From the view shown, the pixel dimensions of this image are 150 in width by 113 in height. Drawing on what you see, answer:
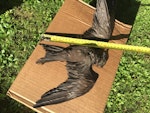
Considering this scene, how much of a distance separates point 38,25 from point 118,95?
142cm

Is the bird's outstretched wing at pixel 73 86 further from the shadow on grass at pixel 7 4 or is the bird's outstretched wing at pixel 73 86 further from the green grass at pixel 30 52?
the shadow on grass at pixel 7 4

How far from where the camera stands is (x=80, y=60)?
317cm

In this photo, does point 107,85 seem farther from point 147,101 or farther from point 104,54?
point 147,101

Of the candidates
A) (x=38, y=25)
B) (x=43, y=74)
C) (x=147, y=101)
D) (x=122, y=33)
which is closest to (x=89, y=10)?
(x=122, y=33)

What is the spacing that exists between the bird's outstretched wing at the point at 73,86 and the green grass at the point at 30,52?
27.9 inches

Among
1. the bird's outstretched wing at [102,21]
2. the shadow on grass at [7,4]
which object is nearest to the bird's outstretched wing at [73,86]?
the bird's outstretched wing at [102,21]

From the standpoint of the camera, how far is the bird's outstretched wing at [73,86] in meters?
2.83

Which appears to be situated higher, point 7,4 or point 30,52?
point 7,4

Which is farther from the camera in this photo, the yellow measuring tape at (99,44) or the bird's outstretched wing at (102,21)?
the bird's outstretched wing at (102,21)

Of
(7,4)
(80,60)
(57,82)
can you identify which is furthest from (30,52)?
(57,82)

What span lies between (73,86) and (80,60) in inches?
12.8

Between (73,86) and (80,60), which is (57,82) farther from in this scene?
(80,60)

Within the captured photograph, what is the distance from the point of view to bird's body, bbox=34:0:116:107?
288cm

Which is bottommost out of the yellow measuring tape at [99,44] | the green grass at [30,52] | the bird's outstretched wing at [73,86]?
the green grass at [30,52]
